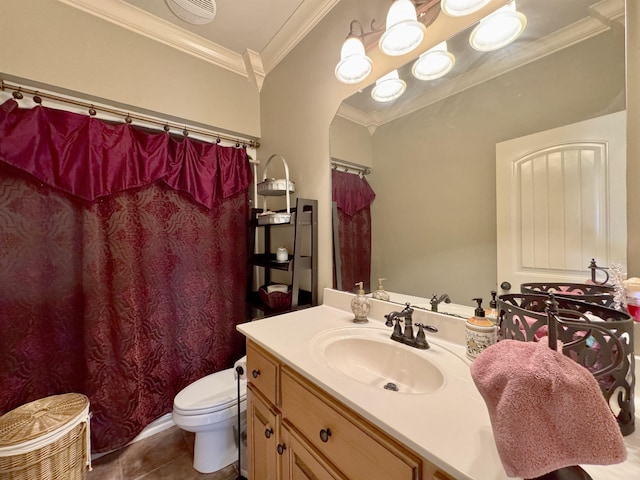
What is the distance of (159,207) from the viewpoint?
156cm

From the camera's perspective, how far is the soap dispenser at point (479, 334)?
0.74 meters

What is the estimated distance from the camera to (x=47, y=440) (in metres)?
1.05

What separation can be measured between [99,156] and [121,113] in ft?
1.01

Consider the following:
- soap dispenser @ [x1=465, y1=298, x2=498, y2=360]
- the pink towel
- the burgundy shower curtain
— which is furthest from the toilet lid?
the pink towel

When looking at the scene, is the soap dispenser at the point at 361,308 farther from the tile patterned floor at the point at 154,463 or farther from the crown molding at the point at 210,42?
the crown molding at the point at 210,42

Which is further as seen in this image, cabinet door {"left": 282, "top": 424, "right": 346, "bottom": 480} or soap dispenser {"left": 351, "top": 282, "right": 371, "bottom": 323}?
soap dispenser {"left": 351, "top": 282, "right": 371, "bottom": 323}

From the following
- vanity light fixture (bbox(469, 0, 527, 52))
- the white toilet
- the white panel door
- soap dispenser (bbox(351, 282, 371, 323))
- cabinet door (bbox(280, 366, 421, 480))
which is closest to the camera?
cabinet door (bbox(280, 366, 421, 480))

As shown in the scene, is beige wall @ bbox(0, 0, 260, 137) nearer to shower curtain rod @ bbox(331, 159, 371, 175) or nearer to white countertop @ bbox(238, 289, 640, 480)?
shower curtain rod @ bbox(331, 159, 371, 175)

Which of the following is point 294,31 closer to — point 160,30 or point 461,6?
point 160,30

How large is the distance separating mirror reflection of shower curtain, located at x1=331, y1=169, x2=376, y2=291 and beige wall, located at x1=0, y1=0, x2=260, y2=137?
99 cm

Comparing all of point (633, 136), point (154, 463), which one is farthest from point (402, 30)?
point (154, 463)

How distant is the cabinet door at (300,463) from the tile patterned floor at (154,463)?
78 cm

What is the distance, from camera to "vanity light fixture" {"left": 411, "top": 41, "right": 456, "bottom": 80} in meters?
0.97

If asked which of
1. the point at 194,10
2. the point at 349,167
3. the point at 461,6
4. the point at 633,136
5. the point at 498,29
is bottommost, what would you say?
the point at 633,136
